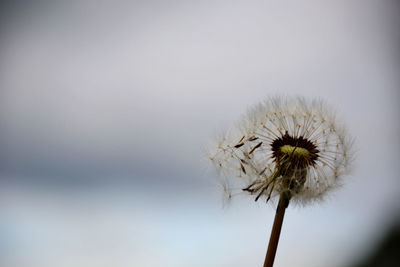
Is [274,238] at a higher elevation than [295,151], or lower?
lower

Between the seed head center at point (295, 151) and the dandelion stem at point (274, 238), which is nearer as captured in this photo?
the dandelion stem at point (274, 238)

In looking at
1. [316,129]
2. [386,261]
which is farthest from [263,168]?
[386,261]

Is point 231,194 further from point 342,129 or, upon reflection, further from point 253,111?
point 342,129

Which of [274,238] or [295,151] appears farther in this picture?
[295,151]

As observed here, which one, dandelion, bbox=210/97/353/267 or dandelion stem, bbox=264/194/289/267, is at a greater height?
dandelion, bbox=210/97/353/267

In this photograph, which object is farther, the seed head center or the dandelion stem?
the seed head center

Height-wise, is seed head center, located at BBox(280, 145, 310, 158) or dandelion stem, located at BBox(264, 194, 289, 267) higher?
seed head center, located at BBox(280, 145, 310, 158)
